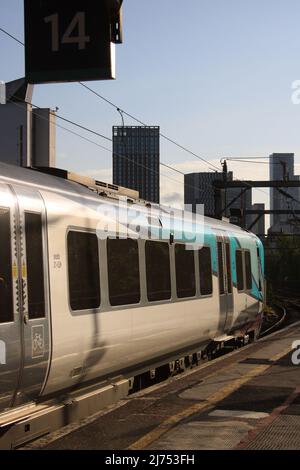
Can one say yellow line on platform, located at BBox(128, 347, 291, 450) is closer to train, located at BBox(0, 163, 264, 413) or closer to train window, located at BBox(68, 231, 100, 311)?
train, located at BBox(0, 163, 264, 413)

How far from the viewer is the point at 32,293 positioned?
588cm

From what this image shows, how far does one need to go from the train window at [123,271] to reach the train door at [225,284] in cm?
445

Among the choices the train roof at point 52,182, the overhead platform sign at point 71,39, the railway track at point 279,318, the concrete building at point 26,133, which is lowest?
the railway track at point 279,318

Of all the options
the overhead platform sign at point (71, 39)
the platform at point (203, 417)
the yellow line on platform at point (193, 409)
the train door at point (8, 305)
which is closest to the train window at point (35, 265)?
the train door at point (8, 305)

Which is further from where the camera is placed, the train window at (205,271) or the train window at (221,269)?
the train window at (221,269)

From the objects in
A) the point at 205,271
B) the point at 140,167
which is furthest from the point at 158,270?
the point at 140,167

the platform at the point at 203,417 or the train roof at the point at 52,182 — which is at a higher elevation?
the train roof at the point at 52,182

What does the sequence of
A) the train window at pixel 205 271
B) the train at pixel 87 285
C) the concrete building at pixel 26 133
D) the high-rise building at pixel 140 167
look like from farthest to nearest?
the high-rise building at pixel 140 167 → the concrete building at pixel 26 133 → the train window at pixel 205 271 → the train at pixel 87 285

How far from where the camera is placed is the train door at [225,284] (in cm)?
1263

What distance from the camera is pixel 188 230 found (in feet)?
35.4

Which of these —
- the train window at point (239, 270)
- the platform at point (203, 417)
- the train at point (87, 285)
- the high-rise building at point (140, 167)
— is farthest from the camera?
the high-rise building at point (140, 167)

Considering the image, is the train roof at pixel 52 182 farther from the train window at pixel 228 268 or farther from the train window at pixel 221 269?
the train window at pixel 228 268

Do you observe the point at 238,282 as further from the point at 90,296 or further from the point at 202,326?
the point at 90,296

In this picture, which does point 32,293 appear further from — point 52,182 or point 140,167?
point 140,167
